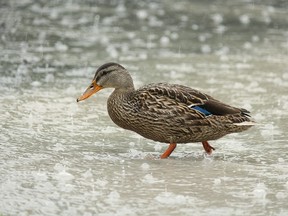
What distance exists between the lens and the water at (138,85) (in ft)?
20.2

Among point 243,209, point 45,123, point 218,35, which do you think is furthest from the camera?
point 218,35

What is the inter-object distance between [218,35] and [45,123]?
287 inches

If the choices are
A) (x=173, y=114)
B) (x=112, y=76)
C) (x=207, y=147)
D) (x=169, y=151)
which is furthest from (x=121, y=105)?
(x=207, y=147)

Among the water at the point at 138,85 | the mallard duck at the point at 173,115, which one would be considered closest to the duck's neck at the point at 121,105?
the mallard duck at the point at 173,115

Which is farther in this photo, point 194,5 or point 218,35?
point 194,5

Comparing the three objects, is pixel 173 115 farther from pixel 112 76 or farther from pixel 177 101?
pixel 112 76

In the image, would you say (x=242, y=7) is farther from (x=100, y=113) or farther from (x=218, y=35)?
(x=100, y=113)

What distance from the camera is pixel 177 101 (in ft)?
24.8


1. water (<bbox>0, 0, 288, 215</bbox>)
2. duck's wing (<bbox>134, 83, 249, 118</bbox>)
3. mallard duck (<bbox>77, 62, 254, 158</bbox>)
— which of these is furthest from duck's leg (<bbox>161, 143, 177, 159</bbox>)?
duck's wing (<bbox>134, 83, 249, 118</bbox>)

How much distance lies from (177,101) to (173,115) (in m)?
0.15

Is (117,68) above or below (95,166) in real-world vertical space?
above

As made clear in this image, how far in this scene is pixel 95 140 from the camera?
8.18 m

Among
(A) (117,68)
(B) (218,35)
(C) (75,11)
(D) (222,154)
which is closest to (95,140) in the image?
(A) (117,68)

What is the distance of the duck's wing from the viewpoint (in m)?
7.51
